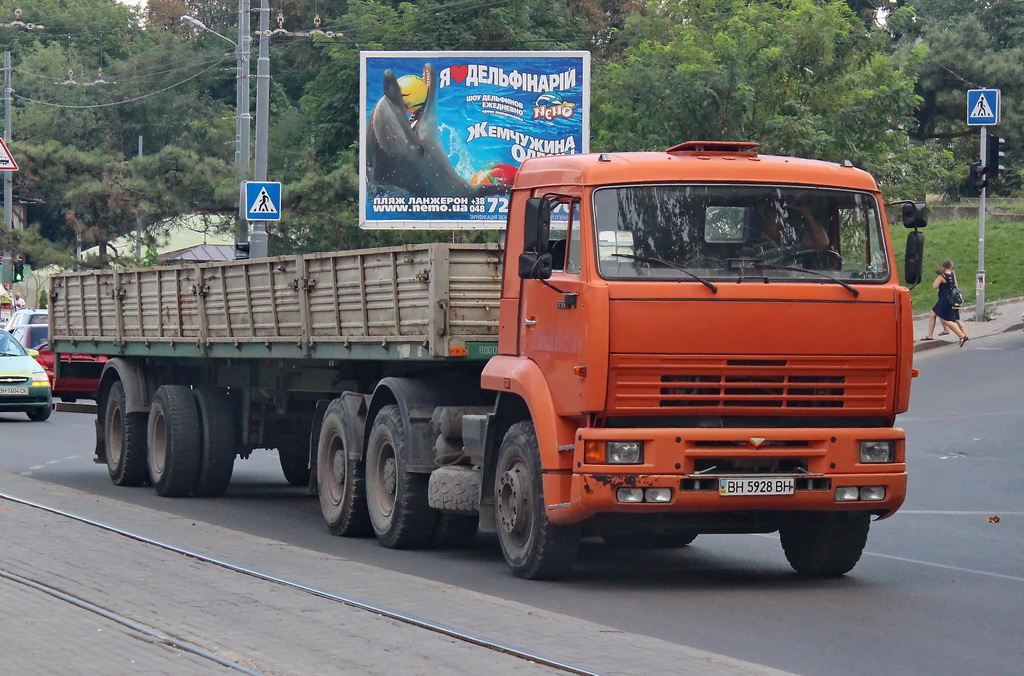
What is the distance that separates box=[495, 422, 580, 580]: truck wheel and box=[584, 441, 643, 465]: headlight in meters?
0.59

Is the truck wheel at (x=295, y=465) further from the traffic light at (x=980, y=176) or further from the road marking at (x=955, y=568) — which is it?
the traffic light at (x=980, y=176)

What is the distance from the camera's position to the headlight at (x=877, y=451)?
32.7 feet

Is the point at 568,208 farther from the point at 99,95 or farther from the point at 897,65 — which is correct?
the point at 99,95

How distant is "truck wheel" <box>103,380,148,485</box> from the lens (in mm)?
17484

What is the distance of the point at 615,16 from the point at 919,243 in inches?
1857

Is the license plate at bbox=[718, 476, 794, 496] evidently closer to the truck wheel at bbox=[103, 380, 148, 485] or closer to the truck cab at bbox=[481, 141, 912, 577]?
the truck cab at bbox=[481, 141, 912, 577]

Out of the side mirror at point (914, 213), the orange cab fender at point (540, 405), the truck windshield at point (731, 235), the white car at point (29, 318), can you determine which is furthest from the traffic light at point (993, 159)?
the orange cab fender at point (540, 405)

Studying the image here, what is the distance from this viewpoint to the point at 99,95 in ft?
247

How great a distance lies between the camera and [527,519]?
10438 mm

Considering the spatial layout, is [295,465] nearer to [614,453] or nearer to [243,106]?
[614,453]

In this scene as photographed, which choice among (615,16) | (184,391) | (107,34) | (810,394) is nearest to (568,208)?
(810,394)

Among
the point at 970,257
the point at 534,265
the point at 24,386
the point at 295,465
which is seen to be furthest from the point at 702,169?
the point at 970,257

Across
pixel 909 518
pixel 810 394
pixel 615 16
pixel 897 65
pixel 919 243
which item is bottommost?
pixel 909 518

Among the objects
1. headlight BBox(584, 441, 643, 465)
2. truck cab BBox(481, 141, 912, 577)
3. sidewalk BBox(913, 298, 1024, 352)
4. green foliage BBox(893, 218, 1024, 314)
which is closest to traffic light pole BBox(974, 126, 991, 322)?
sidewalk BBox(913, 298, 1024, 352)
